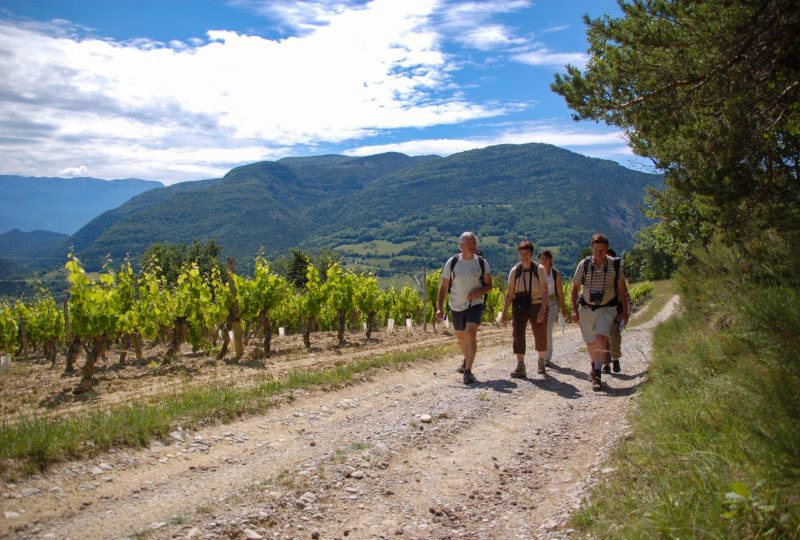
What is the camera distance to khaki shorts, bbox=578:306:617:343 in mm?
7375

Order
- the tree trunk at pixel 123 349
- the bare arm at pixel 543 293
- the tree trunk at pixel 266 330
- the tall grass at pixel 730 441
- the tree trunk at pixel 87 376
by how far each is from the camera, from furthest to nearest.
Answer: the tree trunk at pixel 266 330 → the tree trunk at pixel 123 349 → the tree trunk at pixel 87 376 → the bare arm at pixel 543 293 → the tall grass at pixel 730 441

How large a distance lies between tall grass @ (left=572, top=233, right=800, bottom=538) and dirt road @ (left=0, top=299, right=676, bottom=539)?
0.39 metres

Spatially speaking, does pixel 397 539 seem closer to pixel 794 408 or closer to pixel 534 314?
pixel 794 408

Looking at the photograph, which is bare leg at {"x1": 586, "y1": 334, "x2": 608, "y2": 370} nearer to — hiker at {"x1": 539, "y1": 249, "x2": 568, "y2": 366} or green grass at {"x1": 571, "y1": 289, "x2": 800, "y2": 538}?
hiker at {"x1": 539, "y1": 249, "x2": 568, "y2": 366}

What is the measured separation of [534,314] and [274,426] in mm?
4388

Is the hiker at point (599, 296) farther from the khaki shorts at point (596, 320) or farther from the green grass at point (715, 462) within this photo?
the green grass at point (715, 462)

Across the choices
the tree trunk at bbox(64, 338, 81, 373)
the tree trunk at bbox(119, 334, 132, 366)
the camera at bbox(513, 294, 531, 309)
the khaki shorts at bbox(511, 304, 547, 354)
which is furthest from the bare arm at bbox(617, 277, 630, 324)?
the tree trunk at bbox(119, 334, 132, 366)

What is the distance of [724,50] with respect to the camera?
484cm

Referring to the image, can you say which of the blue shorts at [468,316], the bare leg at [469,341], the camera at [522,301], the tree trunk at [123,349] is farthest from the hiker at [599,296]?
the tree trunk at [123,349]

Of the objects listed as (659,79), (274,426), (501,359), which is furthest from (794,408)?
(501,359)

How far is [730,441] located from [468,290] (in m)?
4.68

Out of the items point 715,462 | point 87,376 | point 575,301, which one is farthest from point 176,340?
point 715,462

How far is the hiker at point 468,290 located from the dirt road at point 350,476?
3.75 feet

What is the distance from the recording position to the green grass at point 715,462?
233cm
